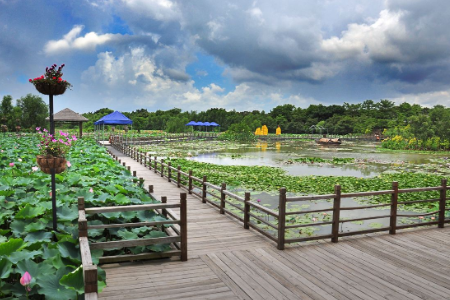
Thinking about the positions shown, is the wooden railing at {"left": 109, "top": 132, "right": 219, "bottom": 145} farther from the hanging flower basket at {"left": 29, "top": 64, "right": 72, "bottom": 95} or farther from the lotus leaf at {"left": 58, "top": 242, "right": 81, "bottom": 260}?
the lotus leaf at {"left": 58, "top": 242, "right": 81, "bottom": 260}

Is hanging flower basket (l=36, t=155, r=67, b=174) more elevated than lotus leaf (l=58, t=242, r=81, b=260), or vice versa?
hanging flower basket (l=36, t=155, r=67, b=174)

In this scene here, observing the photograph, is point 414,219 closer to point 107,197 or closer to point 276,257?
point 276,257

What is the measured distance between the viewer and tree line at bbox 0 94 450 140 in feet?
119

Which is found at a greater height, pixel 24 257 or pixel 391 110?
pixel 391 110

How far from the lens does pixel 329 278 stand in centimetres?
392

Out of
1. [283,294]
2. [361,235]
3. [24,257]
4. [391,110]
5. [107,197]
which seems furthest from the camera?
[391,110]

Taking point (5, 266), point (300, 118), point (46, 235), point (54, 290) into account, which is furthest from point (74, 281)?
point (300, 118)

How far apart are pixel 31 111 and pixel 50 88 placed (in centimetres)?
4673

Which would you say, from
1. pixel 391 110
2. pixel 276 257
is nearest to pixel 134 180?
pixel 276 257

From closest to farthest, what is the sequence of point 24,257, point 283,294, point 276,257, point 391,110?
point 24,257 → point 283,294 → point 276,257 → point 391,110

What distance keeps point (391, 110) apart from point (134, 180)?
8424cm

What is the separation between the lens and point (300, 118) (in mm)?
79625

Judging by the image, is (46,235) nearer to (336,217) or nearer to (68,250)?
(68,250)

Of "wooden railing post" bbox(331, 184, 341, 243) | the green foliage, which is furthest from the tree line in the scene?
the green foliage
